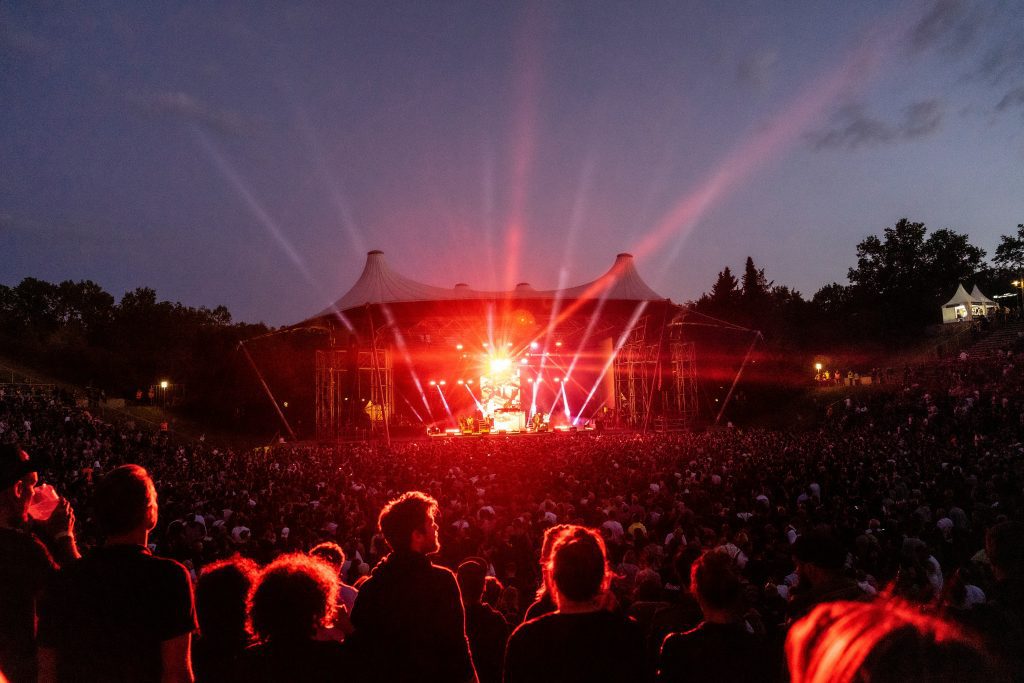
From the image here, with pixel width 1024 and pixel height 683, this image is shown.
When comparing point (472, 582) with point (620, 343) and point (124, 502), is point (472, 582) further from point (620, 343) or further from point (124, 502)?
point (620, 343)

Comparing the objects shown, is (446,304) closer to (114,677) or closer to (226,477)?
(226,477)

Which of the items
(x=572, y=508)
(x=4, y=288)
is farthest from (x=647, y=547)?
(x=4, y=288)

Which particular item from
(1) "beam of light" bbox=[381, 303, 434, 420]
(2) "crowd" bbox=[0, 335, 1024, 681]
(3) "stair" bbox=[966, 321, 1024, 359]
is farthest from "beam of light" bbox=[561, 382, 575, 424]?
(3) "stair" bbox=[966, 321, 1024, 359]

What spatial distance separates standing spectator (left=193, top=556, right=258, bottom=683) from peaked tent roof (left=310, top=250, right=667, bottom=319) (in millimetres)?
25739

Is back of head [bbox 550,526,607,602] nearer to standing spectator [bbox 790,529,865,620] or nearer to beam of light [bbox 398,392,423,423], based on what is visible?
standing spectator [bbox 790,529,865,620]

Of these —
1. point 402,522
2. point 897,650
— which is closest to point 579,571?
point 402,522

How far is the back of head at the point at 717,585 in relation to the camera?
2.16 meters

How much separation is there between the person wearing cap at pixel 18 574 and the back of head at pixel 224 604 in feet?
1.59

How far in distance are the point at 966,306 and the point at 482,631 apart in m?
51.4

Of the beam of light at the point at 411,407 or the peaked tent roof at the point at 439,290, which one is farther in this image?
the beam of light at the point at 411,407

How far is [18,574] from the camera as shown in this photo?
2217 mm

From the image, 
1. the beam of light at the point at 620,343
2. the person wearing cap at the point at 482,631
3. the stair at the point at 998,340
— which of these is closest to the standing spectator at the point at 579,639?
the person wearing cap at the point at 482,631

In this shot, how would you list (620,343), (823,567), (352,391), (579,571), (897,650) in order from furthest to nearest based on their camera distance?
(620,343)
(352,391)
(823,567)
(579,571)
(897,650)

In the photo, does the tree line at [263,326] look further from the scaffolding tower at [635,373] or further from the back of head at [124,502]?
the back of head at [124,502]
